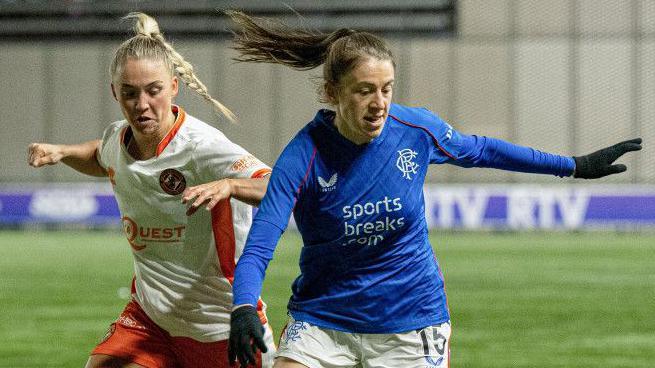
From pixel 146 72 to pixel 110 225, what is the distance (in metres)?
22.3

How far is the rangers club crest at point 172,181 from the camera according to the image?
495cm

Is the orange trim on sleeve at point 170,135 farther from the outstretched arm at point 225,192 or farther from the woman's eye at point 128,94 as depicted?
the outstretched arm at point 225,192

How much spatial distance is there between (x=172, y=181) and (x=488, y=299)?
28.5 feet

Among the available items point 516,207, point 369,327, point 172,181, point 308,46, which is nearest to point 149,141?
point 172,181

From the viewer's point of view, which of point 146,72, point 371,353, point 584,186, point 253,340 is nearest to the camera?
point 253,340

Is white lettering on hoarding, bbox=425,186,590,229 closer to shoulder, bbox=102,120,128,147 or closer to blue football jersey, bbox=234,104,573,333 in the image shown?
shoulder, bbox=102,120,128,147

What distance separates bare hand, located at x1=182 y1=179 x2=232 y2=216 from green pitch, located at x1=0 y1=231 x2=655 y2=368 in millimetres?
4802

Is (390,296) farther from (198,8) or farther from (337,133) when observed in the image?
(198,8)

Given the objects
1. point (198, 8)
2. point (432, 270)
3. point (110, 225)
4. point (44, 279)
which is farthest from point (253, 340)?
point (198, 8)

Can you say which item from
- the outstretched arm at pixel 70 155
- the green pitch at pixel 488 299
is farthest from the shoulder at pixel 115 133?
the green pitch at pixel 488 299

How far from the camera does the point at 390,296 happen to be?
4.51m

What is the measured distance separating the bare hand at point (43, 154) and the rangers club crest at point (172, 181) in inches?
24.7

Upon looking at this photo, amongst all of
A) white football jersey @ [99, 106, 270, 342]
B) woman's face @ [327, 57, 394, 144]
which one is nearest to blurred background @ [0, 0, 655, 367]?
white football jersey @ [99, 106, 270, 342]

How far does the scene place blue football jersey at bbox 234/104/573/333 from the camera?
14.5 feet
